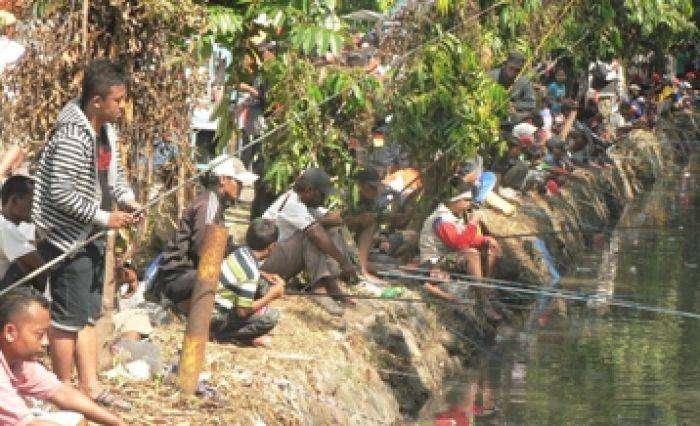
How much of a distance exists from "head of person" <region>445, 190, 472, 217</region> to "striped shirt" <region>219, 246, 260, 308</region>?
4402 mm

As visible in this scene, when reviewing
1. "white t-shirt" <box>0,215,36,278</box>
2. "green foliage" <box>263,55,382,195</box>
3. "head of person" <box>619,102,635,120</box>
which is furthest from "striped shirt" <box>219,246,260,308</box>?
"head of person" <box>619,102,635,120</box>

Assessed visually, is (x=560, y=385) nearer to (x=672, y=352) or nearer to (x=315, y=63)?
(x=672, y=352)

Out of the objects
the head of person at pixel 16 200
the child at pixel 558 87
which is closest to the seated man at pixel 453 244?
the head of person at pixel 16 200

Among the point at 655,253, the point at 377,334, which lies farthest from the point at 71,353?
the point at 655,253

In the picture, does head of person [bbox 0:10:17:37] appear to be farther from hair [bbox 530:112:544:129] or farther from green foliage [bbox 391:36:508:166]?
hair [bbox 530:112:544:129]

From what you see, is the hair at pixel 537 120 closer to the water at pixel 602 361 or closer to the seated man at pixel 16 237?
the water at pixel 602 361

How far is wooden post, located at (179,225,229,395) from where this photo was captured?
8.14 m

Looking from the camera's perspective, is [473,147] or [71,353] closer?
[71,353]

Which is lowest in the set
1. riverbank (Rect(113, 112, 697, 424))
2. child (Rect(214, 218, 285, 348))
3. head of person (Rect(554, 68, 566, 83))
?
riverbank (Rect(113, 112, 697, 424))

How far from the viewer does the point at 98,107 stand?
23.8 ft

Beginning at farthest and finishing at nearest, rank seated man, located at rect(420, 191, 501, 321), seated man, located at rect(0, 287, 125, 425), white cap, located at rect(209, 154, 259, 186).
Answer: seated man, located at rect(420, 191, 501, 321) → white cap, located at rect(209, 154, 259, 186) → seated man, located at rect(0, 287, 125, 425)

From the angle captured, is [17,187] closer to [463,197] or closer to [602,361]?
[463,197]

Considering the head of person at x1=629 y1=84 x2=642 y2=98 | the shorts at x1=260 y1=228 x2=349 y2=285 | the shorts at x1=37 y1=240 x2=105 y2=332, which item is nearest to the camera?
the shorts at x1=37 y1=240 x2=105 y2=332

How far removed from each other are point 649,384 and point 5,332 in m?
7.50
